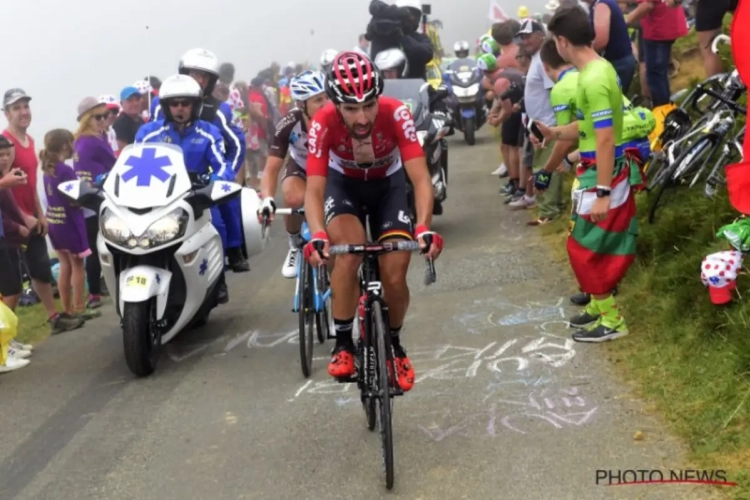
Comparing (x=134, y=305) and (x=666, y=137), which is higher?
(x=666, y=137)

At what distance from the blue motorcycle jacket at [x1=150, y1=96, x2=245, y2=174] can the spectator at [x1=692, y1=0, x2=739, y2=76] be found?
13.1ft

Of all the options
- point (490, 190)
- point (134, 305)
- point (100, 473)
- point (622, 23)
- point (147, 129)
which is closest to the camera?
point (100, 473)

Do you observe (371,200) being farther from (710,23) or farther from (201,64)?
(710,23)

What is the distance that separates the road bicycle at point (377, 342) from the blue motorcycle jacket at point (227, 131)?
3.41m

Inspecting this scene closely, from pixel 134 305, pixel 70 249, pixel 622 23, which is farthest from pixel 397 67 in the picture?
pixel 134 305

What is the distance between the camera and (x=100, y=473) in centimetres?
558

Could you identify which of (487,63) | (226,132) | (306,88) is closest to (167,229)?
(306,88)

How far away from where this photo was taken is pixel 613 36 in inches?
368

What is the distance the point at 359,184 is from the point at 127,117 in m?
7.24

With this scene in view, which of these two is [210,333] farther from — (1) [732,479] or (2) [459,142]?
(2) [459,142]

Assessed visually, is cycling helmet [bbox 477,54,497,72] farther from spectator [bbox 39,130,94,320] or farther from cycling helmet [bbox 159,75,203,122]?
cycling helmet [bbox 159,75,203,122]

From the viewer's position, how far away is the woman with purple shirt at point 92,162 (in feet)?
33.6

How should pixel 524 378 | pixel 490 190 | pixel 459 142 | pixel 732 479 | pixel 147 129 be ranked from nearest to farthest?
pixel 732 479 < pixel 524 378 < pixel 147 129 < pixel 490 190 < pixel 459 142

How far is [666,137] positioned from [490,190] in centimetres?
573
